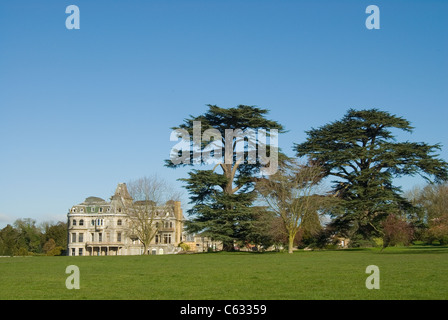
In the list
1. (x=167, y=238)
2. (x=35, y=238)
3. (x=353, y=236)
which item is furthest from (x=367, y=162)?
(x=35, y=238)

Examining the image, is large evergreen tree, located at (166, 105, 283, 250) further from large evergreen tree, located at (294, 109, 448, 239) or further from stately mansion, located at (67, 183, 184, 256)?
stately mansion, located at (67, 183, 184, 256)

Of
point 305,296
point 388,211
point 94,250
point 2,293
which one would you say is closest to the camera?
point 305,296

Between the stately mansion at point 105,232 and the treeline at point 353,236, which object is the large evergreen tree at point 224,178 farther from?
the stately mansion at point 105,232

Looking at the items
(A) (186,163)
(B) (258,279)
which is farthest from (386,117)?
(B) (258,279)

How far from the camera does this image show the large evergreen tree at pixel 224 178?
42.6 meters

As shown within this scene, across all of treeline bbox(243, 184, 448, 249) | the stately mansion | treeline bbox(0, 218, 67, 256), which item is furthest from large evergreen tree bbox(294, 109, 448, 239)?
treeline bbox(0, 218, 67, 256)

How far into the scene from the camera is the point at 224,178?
43750mm

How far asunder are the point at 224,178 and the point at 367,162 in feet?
40.0

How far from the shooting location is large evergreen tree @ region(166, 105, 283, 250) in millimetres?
42625

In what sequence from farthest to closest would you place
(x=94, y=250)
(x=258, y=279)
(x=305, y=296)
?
(x=94, y=250) < (x=258, y=279) < (x=305, y=296)

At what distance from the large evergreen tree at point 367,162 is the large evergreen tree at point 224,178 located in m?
4.80

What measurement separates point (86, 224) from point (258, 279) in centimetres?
6542

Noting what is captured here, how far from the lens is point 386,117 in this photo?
44906 millimetres
